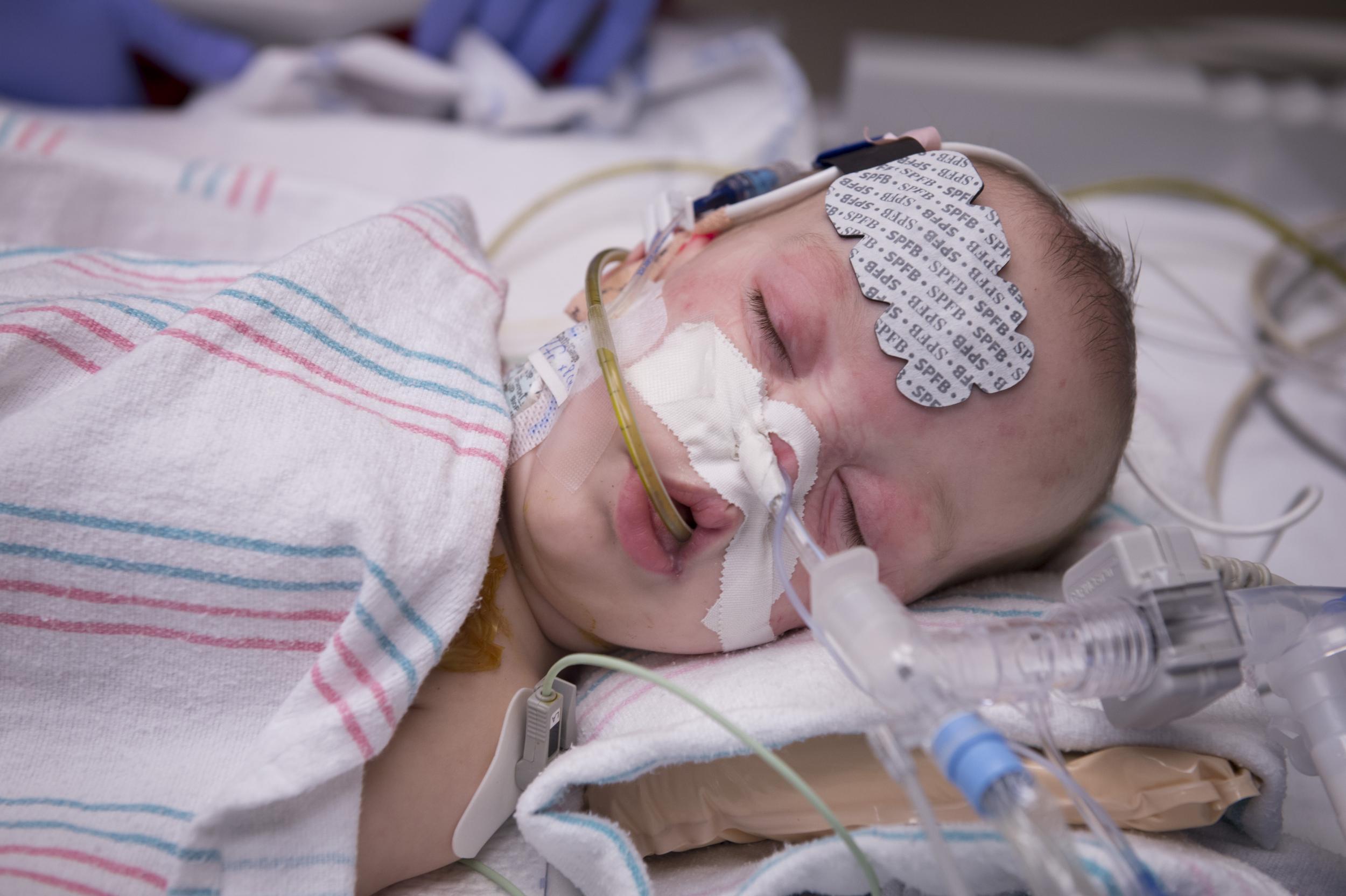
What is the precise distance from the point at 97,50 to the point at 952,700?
1824 mm

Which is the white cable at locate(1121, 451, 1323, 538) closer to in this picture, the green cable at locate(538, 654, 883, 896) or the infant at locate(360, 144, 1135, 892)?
the infant at locate(360, 144, 1135, 892)

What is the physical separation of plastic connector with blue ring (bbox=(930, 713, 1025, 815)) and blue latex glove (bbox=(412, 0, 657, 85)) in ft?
5.15

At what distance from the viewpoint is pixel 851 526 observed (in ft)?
3.17

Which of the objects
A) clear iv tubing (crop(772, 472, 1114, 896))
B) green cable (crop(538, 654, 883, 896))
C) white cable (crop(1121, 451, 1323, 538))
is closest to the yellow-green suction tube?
green cable (crop(538, 654, 883, 896))

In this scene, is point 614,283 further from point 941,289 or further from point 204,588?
point 204,588

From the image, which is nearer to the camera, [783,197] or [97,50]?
[783,197]

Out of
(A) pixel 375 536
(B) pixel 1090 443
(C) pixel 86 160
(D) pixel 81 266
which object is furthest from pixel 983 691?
(C) pixel 86 160

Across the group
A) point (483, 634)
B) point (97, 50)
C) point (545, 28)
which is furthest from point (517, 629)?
point (97, 50)

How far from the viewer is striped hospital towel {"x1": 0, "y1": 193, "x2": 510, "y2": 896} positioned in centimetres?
81

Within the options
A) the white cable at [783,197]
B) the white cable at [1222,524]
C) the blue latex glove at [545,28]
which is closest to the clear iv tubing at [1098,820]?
the white cable at [1222,524]

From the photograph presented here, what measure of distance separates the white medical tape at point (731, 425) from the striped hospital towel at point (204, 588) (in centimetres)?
20

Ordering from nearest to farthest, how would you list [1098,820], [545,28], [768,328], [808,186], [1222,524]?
[1098,820] < [768,328] < [808,186] < [1222,524] < [545,28]

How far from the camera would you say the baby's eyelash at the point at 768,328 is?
3.11 ft

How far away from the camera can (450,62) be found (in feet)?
6.15
